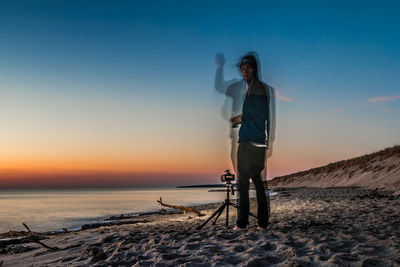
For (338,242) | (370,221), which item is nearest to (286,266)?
(338,242)

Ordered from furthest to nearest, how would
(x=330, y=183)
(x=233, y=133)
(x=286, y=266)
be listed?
1. (x=330, y=183)
2. (x=233, y=133)
3. (x=286, y=266)

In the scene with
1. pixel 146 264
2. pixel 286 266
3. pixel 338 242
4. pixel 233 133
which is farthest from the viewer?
pixel 233 133

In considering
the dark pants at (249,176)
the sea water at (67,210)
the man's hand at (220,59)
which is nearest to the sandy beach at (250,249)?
the dark pants at (249,176)

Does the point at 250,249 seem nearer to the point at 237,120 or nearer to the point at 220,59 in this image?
the point at 237,120

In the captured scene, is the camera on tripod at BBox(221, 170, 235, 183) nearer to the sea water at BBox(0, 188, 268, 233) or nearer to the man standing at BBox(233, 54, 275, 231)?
the man standing at BBox(233, 54, 275, 231)

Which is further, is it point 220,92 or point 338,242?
point 220,92

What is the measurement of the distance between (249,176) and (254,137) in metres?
0.55

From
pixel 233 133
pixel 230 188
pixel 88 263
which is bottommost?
pixel 88 263

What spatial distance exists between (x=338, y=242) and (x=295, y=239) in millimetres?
472

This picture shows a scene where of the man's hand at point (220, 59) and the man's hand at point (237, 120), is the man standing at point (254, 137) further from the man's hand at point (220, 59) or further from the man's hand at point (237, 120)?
the man's hand at point (220, 59)

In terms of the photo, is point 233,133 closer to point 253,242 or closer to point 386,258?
point 253,242

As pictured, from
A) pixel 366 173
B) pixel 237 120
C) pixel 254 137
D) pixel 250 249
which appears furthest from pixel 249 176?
pixel 366 173

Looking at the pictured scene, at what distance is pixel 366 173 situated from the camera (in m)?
20.9

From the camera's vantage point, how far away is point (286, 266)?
8.75 feet
